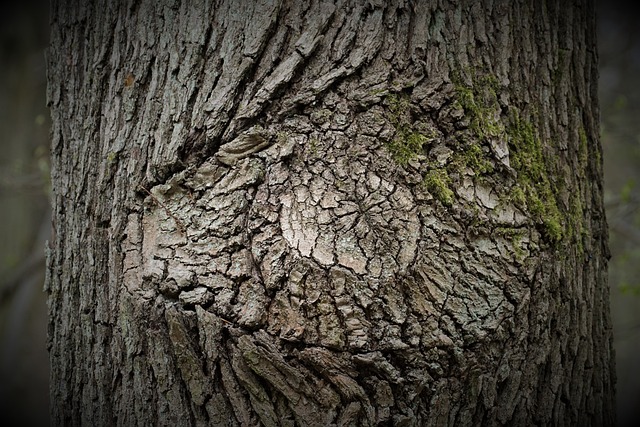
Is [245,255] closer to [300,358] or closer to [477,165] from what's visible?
[300,358]

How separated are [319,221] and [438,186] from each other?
34 cm

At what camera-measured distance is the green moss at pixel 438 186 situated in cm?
136

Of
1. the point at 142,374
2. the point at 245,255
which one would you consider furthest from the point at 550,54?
the point at 142,374

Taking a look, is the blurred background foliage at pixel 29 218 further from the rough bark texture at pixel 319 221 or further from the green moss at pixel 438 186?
the green moss at pixel 438 186

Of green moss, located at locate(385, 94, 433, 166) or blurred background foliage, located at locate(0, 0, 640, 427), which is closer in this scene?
green moss, located at locate(385, 94, 433, 166)

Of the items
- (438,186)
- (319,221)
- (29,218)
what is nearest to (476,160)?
(438,186)

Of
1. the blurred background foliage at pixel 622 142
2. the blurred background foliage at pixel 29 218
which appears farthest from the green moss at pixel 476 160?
the blurred background foliage at pixel 29 218

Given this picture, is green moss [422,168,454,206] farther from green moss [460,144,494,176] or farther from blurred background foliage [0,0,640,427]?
blurred background foliage [0,0,640,427]

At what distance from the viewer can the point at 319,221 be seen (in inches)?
51.8

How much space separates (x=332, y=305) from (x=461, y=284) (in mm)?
349

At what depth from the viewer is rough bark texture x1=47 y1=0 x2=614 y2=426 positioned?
1.31m

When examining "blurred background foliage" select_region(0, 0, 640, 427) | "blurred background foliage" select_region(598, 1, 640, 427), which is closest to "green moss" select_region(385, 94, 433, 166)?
"blurred background foliage" select_region(598, 1, 640, 427)

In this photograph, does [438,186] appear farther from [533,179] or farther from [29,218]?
[29,218]

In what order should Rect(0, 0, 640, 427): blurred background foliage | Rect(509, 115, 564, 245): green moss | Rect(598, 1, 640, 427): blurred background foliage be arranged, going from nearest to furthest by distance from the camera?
Rect(509, 115, 564, 245): green moss < Rect(598, 1, 640, 427): blurred background foliage < Rect(0, 0, 640, 427): blurred background foliage
